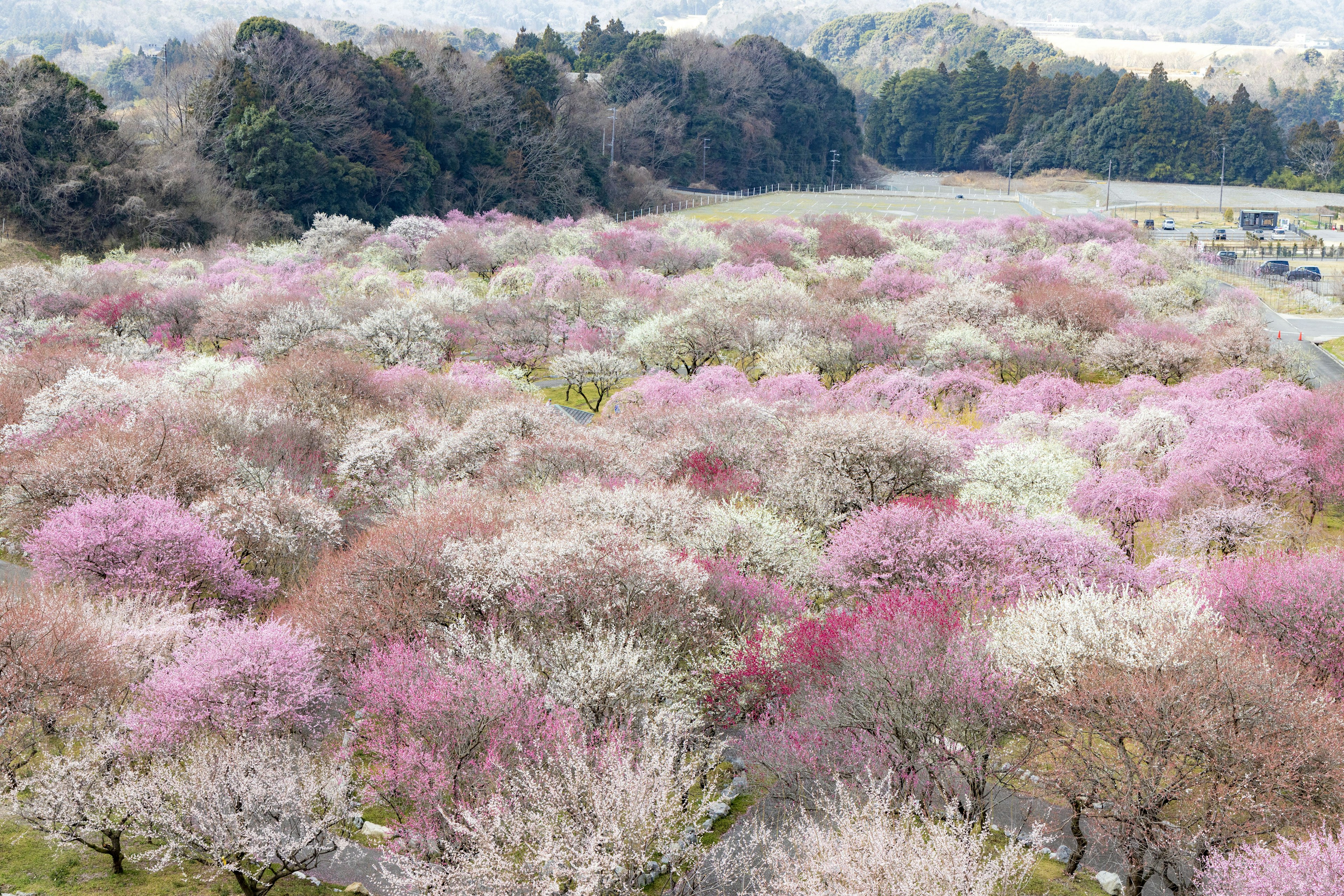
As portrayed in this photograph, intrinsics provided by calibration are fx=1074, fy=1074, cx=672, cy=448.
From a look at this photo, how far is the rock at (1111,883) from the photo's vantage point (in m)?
13.6

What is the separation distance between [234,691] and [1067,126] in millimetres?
153185

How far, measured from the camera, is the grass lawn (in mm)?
13445

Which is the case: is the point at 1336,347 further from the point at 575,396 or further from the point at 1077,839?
the point at 1077,839

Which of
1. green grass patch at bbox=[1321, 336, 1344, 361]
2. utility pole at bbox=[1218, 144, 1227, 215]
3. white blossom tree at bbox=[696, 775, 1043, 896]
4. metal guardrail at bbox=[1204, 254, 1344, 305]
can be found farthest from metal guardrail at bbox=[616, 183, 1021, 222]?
white blossom tree at bbox=[696, 775, 1043, 896]

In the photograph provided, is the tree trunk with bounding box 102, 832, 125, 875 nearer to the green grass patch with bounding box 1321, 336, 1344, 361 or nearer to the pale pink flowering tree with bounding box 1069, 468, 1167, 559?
the pale pink flowering tree with bounding box 1069, 468, 1167, 559

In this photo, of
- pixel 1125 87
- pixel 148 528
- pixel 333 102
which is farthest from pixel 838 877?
pixel 1125 87

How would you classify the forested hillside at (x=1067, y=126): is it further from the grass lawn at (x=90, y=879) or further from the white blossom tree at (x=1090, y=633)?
the grass lawn at (x=90, y=879)

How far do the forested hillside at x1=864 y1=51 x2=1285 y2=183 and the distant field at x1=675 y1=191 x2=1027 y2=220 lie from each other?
3715 cm

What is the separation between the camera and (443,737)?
1334 centimetres

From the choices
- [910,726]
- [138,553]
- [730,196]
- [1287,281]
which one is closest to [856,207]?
[730,196]

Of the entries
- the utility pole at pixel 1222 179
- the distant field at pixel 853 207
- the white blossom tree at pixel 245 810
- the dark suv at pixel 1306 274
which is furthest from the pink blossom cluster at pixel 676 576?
the utility pole at pixel 1222 179

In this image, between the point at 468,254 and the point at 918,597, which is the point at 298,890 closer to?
the point at 918,597

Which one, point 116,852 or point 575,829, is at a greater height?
point 575,829

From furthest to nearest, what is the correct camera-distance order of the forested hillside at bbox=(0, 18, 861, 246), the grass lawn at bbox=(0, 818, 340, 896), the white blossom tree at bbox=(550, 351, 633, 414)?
the forested hillside at bbox=(0, 18, 861, 246) → the white blossom tree at bbox=(550, 351, 633, 414) → the grass lawn at bbox=(0, 818, 340, 896)
